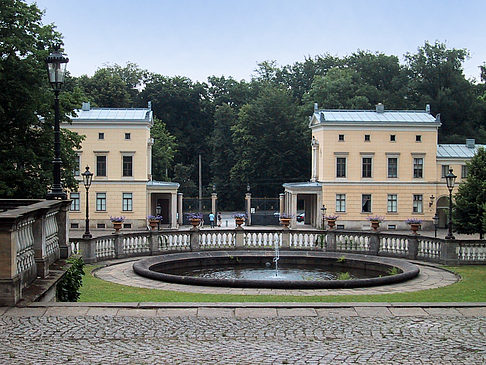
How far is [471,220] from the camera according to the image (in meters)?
35.4

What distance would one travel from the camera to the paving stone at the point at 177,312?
989 centimetres

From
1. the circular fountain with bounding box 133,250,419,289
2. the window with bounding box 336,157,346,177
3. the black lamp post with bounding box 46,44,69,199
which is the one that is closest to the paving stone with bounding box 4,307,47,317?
the black lamp post with bounding box 46,44,69,199

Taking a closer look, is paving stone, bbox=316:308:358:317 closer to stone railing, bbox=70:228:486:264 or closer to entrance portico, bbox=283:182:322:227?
stone railing, bbox=70:228:486:264

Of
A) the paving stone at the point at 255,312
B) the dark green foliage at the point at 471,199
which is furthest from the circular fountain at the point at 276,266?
the dark green foliage at the point at 471,199

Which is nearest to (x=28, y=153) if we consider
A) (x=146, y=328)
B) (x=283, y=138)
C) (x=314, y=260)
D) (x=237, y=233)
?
(x=237, y=233)

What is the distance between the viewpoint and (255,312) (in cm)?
1017

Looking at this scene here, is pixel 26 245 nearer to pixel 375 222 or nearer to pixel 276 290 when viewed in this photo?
pixel 276 290

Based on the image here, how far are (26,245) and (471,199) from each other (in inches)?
1206

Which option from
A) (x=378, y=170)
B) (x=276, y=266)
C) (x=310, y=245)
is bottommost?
(x=276, y=266)

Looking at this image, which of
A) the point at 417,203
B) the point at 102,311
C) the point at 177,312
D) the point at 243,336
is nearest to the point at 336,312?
the point at 243,336

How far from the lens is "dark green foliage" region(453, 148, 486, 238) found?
35.1 meters

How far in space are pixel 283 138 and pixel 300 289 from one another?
187ft

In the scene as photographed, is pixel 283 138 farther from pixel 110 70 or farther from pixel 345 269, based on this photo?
pixel 345 269

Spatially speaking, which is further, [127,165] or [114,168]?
[127,165]
